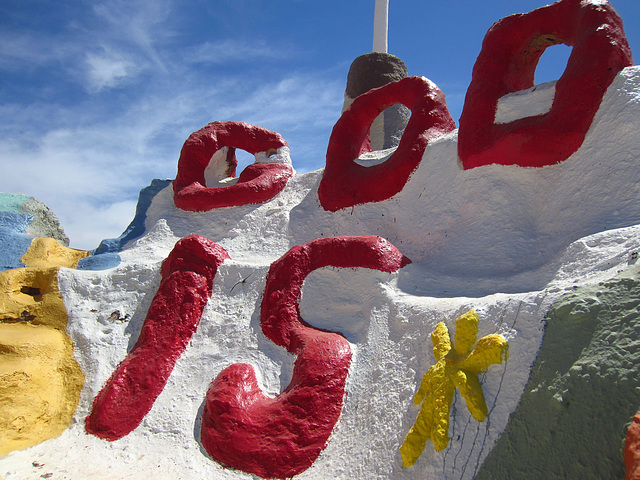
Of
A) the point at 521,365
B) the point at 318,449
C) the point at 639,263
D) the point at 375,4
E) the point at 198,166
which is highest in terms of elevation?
the point at 375,4

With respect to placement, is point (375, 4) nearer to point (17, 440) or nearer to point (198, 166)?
point (198, 166)

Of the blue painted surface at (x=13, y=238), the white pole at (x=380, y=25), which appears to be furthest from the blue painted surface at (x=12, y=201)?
the white pole at (x=380, y=25)

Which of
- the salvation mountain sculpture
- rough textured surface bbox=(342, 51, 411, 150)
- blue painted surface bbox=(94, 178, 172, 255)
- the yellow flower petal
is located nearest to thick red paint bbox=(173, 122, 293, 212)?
the salvation mountain sculpture

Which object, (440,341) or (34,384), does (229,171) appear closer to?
(34,384)

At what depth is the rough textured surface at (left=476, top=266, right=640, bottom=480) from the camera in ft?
6.01

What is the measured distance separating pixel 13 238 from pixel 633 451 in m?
6.05

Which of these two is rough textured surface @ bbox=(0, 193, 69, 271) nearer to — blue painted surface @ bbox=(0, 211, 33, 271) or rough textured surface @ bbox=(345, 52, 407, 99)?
blue painted surface @ bbox=(0, 211, 33, 271)

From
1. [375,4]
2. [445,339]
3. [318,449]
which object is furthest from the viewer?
[375,4]

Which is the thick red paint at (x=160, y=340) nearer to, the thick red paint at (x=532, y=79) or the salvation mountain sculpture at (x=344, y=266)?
the salvation mountain sculpture at (x=344, y=266)

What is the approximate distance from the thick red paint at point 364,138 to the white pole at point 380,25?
7.01 m

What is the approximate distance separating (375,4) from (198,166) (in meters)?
8.51

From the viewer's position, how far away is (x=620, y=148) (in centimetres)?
335

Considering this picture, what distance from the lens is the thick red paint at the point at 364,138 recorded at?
479 centimetres

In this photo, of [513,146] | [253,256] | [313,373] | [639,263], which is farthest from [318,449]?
[513,146]
